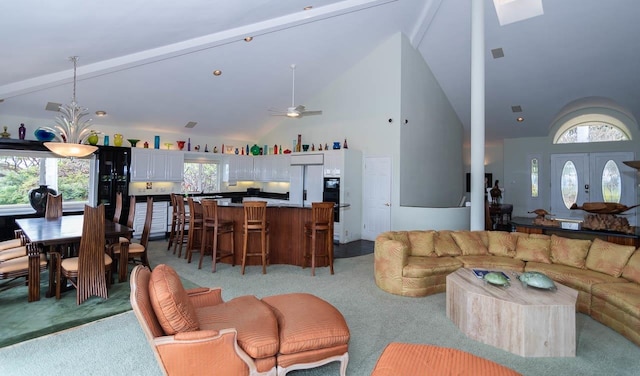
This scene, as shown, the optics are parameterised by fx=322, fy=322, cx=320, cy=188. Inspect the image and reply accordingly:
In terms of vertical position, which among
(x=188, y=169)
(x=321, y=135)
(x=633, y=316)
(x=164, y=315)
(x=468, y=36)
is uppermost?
(x=468, y=36)

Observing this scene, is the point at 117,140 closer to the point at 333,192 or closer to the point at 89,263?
the point at 89,263

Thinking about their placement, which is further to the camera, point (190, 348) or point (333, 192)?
point (333, 192)

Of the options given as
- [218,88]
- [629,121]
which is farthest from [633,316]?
[629,121]

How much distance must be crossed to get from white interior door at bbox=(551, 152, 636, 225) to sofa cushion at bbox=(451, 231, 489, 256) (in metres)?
7.23

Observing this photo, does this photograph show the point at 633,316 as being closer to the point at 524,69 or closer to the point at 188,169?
the point at 524,69

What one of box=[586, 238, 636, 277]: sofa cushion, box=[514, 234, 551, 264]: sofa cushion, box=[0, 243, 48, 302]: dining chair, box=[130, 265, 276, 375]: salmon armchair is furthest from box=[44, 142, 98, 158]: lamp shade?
box=[586, 238, 636, 277]: sofa cushion

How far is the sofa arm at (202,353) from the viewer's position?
1837 millimetres

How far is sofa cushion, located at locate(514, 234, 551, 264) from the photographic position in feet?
13.7

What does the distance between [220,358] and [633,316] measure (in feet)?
11.7

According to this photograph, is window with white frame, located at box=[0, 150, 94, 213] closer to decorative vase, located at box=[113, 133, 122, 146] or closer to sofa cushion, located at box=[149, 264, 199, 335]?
decorative vase, located at box=[113, 133, 122, 146]

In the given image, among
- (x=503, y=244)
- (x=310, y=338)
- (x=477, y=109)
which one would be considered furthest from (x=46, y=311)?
(x=477, y=109)

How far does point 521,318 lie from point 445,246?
1783 millimetres

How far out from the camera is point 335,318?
7.97 feet

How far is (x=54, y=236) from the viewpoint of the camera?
12.2 ft
